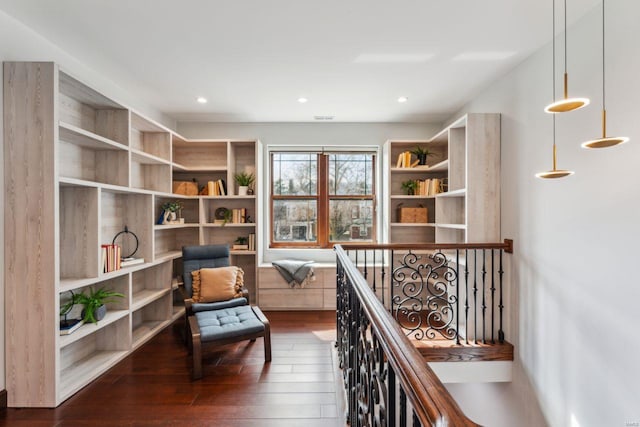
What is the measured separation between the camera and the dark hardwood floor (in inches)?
83.6

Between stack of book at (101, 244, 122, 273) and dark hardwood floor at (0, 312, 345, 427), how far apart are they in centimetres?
90

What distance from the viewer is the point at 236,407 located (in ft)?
7.36

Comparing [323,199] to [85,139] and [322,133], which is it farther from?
[85,139]

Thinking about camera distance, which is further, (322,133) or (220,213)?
(322,133)

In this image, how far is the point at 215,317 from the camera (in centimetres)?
307

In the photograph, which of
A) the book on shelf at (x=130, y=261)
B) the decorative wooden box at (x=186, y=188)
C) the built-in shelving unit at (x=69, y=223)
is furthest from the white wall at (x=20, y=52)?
the decorative wooden box at (x=186, y=188)

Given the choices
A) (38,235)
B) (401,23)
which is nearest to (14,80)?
(38,235)

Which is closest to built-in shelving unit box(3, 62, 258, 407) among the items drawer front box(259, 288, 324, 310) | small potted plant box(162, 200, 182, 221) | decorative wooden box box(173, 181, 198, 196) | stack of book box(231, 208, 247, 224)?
small potted plant box(162, 200, 182, 221)

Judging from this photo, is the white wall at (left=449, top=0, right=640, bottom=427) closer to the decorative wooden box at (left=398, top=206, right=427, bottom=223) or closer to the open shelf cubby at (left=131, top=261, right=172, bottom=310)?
the decorative wooden box at (left=398, top=206, right=427, bottom=223)

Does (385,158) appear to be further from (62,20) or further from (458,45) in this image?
(62,20)

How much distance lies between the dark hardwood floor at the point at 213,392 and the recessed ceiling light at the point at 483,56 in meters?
2.95

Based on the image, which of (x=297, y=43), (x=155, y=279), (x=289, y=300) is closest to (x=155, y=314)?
(x=155, y=279)

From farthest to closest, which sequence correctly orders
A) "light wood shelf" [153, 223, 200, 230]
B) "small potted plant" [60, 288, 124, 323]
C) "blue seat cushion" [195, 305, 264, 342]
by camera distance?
"light wood shelf" [153, 223, 200, 230]
"blue seat cushion" [195, 305, 264, 342]
"small potted plant" [60, 288, 124, 323]

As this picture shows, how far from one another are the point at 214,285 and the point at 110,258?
1043 mm
